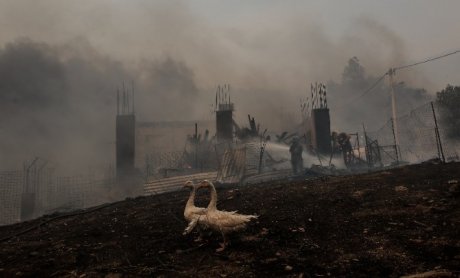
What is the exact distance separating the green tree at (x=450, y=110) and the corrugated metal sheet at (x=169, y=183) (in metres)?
21.1

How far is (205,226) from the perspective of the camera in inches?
257

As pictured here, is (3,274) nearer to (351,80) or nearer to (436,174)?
(436,174)

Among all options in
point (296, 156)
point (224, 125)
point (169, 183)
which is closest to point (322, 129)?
point (296, 156)

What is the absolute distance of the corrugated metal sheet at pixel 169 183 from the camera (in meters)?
18.4

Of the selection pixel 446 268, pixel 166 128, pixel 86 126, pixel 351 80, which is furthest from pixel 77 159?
pixel 351 80

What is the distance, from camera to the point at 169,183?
1883 centimetres

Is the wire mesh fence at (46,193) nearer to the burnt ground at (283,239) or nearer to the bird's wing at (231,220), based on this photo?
the burnt ground at (283,239)

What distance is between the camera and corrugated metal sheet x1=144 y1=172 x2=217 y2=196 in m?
18.4

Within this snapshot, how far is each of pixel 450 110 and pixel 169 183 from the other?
24555mm

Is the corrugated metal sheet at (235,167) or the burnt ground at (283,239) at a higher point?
the corrugated metal sheet at (235,167)

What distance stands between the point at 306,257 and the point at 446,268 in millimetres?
1870

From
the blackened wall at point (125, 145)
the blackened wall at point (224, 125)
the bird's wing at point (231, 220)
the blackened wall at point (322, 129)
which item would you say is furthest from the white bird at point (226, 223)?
the blackened wall at point (322, 129)

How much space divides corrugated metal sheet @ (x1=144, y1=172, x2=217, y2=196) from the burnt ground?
26.8 feet

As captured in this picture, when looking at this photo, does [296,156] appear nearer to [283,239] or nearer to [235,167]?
[235,167]
